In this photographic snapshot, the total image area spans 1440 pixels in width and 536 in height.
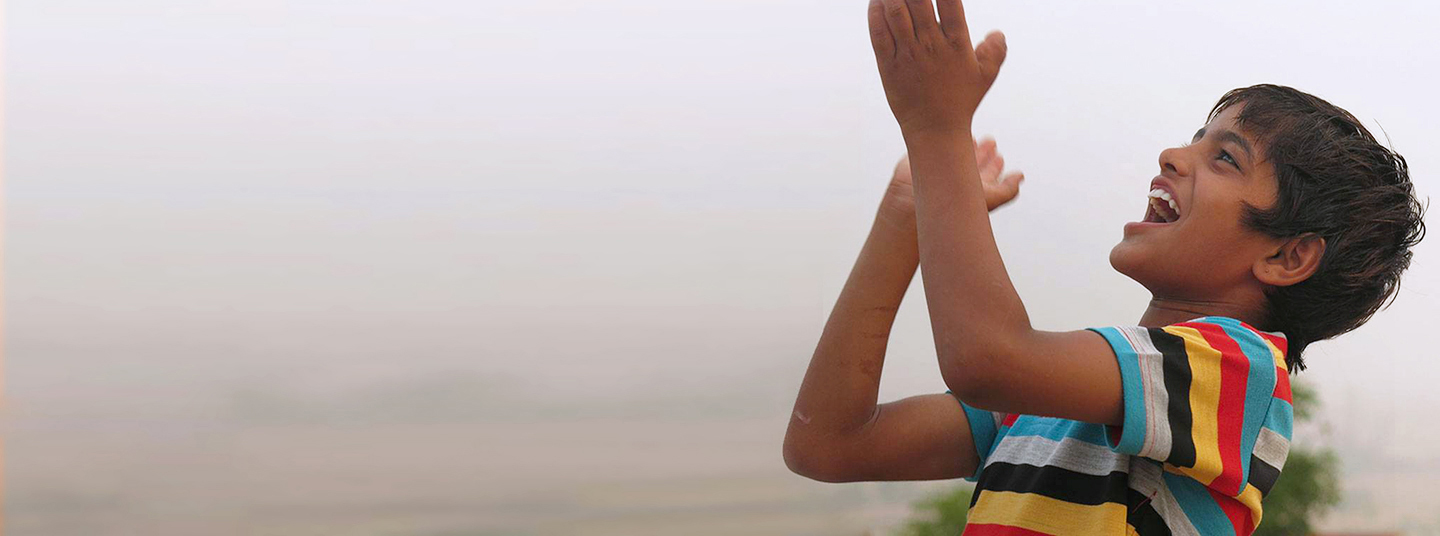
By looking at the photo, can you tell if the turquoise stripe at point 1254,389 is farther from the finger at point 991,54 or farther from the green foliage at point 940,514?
the green foliage at point 940,514

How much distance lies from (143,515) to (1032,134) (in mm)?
1547

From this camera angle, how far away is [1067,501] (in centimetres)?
53

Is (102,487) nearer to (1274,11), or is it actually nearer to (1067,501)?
(1067,501)

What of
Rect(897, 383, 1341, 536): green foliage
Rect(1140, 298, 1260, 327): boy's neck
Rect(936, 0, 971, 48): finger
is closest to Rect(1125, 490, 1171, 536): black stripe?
Rect(1140, 298, 1260, 327): boy's neck

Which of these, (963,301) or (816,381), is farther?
(816,381)

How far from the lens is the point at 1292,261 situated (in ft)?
1.85

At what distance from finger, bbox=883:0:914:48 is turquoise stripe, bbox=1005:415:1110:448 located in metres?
0.18

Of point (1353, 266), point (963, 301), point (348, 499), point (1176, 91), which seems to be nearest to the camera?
point (963, 301)

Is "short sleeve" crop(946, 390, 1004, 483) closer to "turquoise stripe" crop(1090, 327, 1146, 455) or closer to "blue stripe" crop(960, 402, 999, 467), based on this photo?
"blue stripe" crop(960, 402, 999, 467)

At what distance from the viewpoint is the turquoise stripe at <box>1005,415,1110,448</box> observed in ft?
1.78

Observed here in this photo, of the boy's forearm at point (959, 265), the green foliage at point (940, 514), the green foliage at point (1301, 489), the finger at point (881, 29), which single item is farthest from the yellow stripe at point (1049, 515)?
the green foliage at point (940, 514)

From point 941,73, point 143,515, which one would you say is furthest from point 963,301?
point 143,515

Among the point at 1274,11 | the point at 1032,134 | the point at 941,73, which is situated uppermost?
the point at 1274,11

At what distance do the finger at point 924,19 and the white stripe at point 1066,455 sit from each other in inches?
7.7
